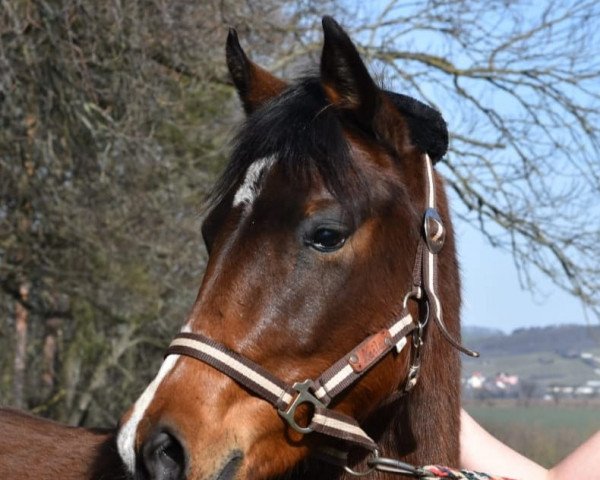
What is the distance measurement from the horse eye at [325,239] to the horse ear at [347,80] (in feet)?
1.27

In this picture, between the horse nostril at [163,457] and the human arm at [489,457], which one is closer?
the horse nostril at [163,457]

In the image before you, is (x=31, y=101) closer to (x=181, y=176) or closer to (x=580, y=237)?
(x=181, y=176)

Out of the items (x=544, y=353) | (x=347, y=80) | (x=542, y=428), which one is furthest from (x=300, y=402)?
(x=544, y=353)

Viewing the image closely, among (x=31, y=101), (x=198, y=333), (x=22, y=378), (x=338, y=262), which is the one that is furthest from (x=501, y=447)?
(x=22, y=378)

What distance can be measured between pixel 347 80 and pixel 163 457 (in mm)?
1139

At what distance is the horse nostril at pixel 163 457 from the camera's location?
7.73 feet

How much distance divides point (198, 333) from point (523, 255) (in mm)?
8332

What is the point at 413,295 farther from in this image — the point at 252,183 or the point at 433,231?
the point at 252,183

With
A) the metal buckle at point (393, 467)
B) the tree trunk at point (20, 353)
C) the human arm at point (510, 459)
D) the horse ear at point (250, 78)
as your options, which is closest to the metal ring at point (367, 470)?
the metal buckle at point (393, 467)

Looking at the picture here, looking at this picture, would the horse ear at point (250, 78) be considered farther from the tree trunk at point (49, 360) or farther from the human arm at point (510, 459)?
the tree trunk at point (49, 360)

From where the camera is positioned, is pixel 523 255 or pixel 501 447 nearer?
pixel 501 447

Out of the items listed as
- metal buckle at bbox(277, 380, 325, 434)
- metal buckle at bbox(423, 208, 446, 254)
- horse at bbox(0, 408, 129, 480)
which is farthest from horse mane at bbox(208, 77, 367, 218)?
horse at bbox(0, 408, 129, 480)

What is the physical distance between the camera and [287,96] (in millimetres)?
2926

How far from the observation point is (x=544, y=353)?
8.09m
